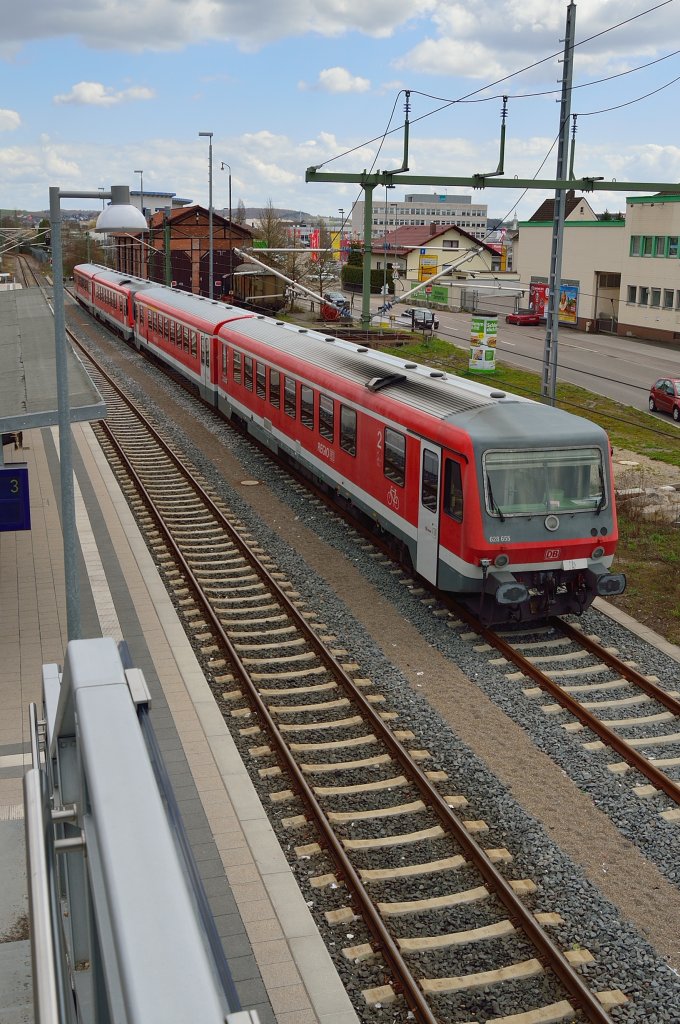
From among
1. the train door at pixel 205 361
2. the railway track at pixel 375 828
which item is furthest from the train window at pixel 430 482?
the train door at pixel 205 361

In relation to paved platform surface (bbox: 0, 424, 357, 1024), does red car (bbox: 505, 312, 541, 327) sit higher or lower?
higher

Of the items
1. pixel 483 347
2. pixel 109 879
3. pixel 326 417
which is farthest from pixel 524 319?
pixel 109 879

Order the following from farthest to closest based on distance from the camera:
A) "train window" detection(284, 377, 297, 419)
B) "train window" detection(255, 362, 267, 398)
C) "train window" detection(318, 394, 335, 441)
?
1. "train window" detection(255, 362, 267, 398)
2. "train window" detection(284, 377, 297, 419)
3. "train window" detection(318, 394, 335, 441)

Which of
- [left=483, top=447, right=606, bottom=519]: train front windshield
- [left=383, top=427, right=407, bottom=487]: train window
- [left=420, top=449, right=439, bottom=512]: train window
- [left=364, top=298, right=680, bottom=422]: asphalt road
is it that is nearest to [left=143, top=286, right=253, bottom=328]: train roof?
[left=364, top=298, right=680, bottom=422]: asphalt road

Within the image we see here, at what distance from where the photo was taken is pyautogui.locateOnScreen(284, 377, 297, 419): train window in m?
19.5

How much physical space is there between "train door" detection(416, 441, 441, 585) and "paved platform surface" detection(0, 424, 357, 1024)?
11.0 feet

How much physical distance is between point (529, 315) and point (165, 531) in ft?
165

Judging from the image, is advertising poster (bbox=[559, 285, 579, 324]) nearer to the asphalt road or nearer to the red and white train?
→ the asphalt road

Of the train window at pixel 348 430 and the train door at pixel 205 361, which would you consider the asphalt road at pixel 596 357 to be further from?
the train window at pixel 348 430

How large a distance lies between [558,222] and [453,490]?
8.26 m

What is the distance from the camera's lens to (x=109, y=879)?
2631 millimetres

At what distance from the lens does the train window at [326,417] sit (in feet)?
57.3

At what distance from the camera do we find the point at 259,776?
31.0ft

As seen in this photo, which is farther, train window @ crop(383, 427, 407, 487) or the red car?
the red car
